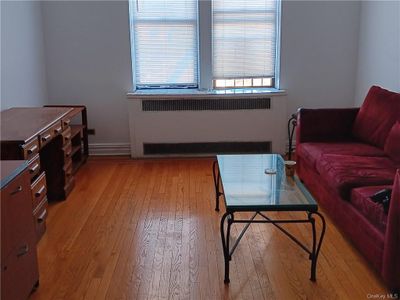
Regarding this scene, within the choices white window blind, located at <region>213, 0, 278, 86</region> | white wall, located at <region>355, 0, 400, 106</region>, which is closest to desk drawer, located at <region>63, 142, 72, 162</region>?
white window blind, located at <region>213, 0, 278, 86</region>

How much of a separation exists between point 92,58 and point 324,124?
2629 mm

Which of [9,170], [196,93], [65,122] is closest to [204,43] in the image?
[196,93]

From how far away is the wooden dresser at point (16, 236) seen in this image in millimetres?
2008

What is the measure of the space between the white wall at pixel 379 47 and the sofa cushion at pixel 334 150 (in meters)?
0.83

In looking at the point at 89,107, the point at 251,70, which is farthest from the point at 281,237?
the point at 89,107

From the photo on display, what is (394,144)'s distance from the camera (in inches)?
129

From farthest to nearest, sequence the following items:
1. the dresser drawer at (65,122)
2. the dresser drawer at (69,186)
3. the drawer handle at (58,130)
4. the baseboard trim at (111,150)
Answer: the baseboard trim at (111,150), the dresser drawer at (69,186), the dresser drawer at (65,122), the drawer handle at (58,130)

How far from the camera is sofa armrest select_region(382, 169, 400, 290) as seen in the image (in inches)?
84.9

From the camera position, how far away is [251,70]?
509cm

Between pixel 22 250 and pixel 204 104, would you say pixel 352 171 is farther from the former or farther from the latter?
pixel 204 104

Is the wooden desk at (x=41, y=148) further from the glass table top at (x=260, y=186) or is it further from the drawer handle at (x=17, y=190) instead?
the glass table top at (x=260, y=186)

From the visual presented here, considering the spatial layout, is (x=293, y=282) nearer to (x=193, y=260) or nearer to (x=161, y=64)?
(x=193, y=260)

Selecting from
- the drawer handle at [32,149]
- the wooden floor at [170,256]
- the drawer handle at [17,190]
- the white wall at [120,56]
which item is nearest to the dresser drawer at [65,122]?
the wooden floor at [170,256]

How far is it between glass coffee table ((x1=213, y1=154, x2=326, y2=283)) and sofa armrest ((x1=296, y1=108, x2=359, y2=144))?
714 mm
